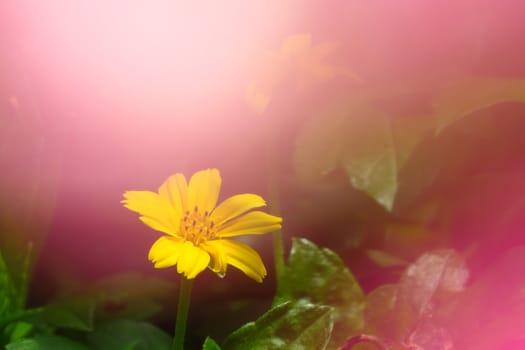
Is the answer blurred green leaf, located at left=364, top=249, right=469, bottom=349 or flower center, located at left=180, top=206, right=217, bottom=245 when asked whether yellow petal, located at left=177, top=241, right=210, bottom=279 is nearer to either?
flower center, located at left=180, top=206, right=217, bottom=245

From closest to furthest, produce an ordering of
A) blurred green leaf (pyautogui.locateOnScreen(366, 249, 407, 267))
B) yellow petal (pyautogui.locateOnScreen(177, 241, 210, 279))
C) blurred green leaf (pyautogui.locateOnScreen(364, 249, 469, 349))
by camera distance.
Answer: yellow petal (pyautogui.locateOnScreen(177, 241, 210, 279)) < blurred green leaf (pyautogui.locateOnScreen(364, 249, 469, 349)) < blurred green leaf (pyautogui.locateOnScreen(366, 249, 407, 267))

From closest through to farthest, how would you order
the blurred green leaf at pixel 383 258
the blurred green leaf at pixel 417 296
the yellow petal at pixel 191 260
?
the yellow petal at pixel 191 260 → the blurred green leaf at pixel 417 296 → the blurred green leaf at pixel 383 258

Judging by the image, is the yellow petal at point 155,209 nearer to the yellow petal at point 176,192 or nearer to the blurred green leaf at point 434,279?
the yellow petal at point 176,192

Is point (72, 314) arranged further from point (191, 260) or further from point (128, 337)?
point (191, 260)

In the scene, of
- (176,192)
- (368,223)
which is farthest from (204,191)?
(368,223)

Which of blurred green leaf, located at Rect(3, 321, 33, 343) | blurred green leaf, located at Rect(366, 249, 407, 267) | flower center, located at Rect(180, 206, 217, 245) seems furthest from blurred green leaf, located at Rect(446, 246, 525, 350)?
blurred green leaf, located at Rect(3, 321, 33, 343)

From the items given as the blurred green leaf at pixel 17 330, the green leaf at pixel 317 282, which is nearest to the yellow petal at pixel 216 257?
the green leaf at pixel 317 282

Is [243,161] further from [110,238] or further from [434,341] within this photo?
[434,341]
